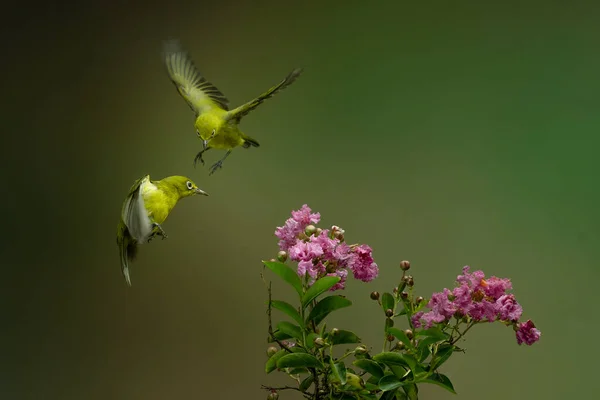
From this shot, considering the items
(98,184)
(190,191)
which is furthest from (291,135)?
(98,184)

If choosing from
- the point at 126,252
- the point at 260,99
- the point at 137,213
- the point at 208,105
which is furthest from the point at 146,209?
the point at 260,99

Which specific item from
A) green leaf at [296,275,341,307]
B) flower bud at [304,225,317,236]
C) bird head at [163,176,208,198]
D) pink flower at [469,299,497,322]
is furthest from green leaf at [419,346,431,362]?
bird head at [163,176,208,198]

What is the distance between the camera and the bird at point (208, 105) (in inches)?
72.9

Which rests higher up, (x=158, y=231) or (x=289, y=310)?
(x=158, y=231)

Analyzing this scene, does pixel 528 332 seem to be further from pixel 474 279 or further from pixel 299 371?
pixel 299 371

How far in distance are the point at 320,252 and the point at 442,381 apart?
0.39m

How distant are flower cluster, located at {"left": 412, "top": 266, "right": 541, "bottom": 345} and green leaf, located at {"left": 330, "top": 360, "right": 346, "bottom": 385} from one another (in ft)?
0.72

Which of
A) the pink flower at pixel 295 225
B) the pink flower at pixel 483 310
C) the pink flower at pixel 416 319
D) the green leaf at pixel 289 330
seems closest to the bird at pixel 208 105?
the pink flower at pixel 295 225

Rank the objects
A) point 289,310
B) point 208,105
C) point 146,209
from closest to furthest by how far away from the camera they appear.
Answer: point 289,310 → point 146,209 → point 208,105

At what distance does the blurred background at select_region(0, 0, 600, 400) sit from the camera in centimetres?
183

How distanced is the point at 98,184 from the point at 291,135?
597 mm

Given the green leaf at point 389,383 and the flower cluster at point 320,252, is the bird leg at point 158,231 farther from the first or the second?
the green leaf at point 389,383

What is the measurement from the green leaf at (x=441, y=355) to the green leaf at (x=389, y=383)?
83mm

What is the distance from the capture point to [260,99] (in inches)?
75.4
